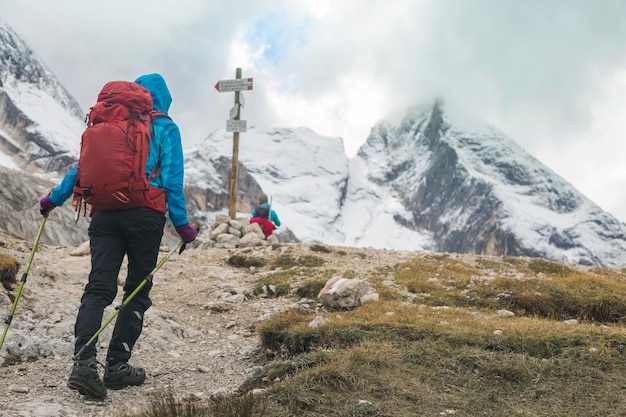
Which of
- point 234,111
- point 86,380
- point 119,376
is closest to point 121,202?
Result: point 86,380

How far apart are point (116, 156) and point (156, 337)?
11.8ft

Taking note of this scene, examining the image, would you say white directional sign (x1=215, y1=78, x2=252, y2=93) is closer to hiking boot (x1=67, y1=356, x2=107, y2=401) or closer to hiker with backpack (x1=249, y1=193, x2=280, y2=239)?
hiker with backpack (x1=249, y1=193, x2=280, y2=239)

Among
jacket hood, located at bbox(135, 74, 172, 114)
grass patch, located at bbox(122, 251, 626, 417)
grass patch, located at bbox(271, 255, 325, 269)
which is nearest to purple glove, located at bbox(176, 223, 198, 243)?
jacket hood, located at bbox(135, 74, 172, 114)

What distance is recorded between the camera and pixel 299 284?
36.4 ft

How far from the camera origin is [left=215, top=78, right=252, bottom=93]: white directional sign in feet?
67.5

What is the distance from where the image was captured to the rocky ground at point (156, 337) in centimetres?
507

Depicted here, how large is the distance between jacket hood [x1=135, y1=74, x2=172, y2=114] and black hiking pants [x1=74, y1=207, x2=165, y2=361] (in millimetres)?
1361

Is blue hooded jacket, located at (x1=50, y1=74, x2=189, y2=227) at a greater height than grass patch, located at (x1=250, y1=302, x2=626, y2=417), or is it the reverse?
blue hooded jacket, located at (x1=50, y1=74, x2=189, y2=227)

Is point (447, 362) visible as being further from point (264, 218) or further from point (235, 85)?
point (235, 85)

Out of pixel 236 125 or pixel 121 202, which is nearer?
pixel 121 202

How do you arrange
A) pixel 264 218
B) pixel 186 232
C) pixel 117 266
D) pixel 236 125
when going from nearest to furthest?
pixel 117 266 → pixel 186 232 → pixel 264 218 → pixel 236 125

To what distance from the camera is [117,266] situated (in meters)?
5.38

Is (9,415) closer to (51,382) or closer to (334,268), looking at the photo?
(51,382)

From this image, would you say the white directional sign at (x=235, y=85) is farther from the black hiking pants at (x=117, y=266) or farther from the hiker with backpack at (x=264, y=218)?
the black hiking pants at (x=117, y=266)
